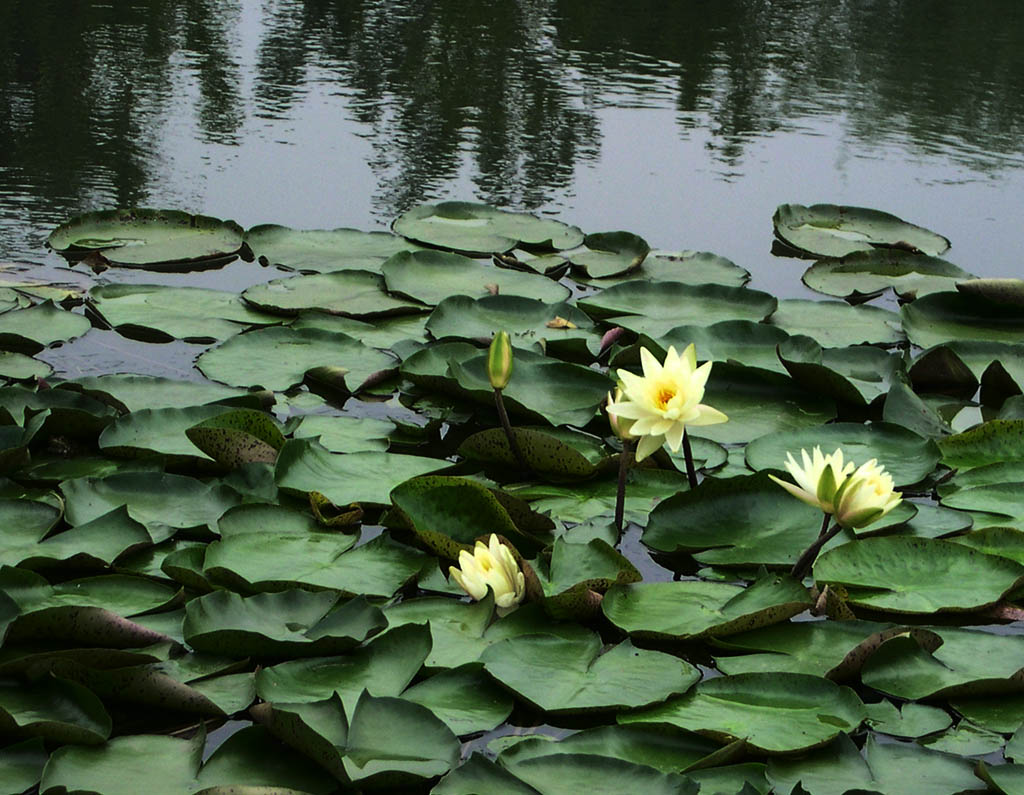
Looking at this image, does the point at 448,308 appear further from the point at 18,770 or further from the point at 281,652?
the point at 18,770

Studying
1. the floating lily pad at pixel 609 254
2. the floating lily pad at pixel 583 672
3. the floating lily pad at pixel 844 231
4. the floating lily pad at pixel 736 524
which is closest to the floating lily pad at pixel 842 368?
the floating lily pad at pixel 736 524

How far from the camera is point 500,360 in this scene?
189 centimetres

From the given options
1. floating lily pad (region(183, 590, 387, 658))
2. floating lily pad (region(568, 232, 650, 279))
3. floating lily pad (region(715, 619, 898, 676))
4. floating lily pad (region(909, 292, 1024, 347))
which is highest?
floating lily pad (region(568, 232, 650, 279))

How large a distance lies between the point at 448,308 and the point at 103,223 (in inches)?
41.7

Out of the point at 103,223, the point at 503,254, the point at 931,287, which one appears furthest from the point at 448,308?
the point at 931,287

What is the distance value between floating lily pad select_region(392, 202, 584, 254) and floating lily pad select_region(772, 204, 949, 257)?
2.01 ft

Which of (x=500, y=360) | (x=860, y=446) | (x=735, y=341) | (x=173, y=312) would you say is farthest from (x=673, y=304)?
(x=173, y=312)

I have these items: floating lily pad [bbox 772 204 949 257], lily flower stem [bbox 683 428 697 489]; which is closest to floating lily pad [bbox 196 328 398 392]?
lily flower stem [bbox 683 428 697 489]

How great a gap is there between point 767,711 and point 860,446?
2.65 ft

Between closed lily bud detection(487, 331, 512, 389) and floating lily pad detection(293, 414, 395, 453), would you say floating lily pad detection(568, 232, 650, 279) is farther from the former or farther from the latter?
closed lily bud detection(487, 331, 512, 389)

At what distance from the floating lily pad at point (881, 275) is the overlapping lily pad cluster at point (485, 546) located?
0.52ft

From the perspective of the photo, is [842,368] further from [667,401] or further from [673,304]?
[667,401]

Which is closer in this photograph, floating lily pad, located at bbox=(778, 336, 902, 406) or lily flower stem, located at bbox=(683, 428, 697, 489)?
lily flower stem, located at bbox=(683, 428, 697, 489)

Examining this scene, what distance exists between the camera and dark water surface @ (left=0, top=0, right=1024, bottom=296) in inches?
140
